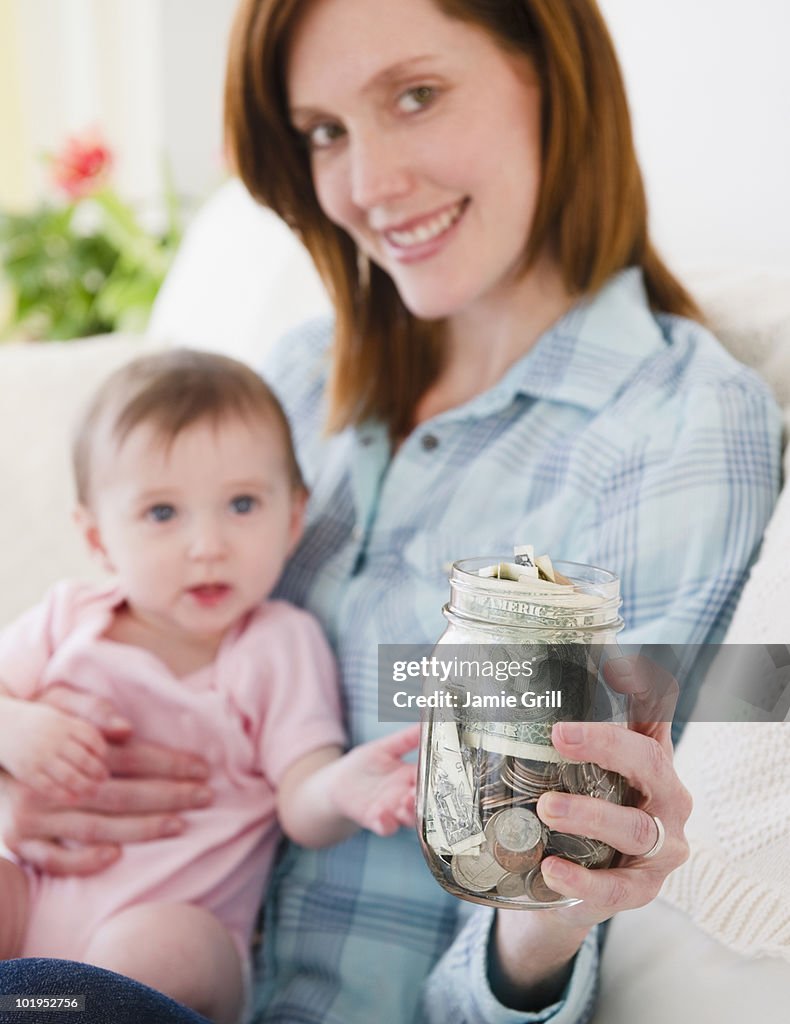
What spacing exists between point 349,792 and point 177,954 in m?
0.20

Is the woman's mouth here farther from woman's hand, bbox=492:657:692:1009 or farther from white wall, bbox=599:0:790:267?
woman's hand, bbox=492:657:692:1009

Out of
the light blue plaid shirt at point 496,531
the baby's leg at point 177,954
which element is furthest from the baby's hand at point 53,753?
the light blue plaid shirt at point 496,531

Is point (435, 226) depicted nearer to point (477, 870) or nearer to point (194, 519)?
point (194, 519)

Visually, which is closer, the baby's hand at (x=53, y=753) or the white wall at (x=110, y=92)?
the baby's hand at (x=53, y=753)

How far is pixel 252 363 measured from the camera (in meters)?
1.59

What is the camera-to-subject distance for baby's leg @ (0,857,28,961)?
3.10 ft

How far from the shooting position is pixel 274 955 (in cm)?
106

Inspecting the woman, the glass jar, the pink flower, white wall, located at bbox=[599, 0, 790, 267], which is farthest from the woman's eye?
the pink flower

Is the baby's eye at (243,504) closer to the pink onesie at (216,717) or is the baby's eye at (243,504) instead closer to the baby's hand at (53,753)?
the pink onesie at (216,717)

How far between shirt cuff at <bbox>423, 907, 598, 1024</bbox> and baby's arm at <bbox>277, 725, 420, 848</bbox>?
10cm

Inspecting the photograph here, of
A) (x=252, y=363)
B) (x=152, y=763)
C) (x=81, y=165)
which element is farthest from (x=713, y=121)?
(x=81, y=165)

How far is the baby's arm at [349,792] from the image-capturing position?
81cm

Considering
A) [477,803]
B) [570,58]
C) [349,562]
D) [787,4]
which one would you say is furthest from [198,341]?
[477,803]

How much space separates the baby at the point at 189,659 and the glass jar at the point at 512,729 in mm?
398
